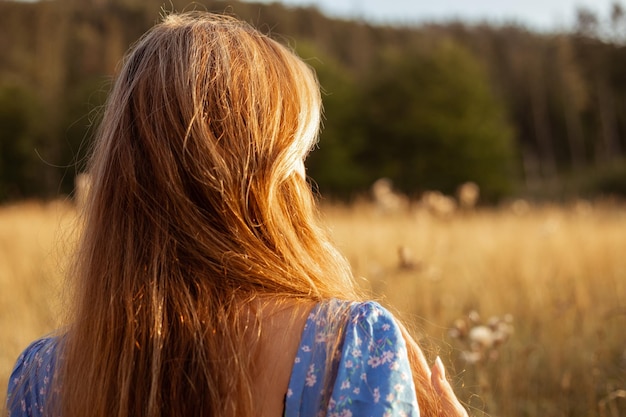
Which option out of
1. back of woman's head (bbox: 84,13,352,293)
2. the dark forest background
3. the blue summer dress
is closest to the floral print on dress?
the blue summer dress

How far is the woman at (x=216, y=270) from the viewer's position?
923mm

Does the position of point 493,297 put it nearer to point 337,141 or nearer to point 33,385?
point 33,385

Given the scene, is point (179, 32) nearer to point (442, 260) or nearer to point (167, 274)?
point (167, 274)

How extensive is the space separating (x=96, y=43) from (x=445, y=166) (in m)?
22.1

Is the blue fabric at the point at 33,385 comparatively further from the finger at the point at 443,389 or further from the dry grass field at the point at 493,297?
the finger at the point at 443,389

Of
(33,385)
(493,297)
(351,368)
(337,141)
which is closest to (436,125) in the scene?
(337,141)

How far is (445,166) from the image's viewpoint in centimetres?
3114

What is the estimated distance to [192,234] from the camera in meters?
0.99

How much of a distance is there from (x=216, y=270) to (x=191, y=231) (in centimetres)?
7

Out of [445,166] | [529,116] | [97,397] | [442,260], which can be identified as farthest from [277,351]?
[529,116]

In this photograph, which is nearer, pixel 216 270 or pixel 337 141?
pixel 216 270

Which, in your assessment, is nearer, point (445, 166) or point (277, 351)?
point (277, 351)

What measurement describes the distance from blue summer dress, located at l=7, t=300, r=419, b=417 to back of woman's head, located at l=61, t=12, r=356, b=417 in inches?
2.9

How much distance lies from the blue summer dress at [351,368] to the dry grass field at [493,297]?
0.26 meters
